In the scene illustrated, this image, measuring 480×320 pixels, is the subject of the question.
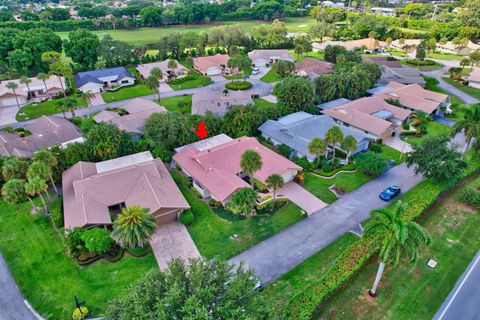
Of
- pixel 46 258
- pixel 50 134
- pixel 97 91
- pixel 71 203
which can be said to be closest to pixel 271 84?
pixel 97 91

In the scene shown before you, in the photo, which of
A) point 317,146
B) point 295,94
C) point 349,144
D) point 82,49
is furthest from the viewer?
point 82,49

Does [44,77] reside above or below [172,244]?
above

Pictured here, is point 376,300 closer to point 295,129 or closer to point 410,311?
point 410,311

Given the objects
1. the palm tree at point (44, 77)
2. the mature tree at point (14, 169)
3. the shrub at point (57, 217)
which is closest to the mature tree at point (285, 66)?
the palm tree at point (44, 77)

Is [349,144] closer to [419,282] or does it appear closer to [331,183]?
[331,183]

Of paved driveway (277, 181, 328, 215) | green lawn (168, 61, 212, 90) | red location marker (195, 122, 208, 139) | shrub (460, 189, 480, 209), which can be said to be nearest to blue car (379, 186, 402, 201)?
shrub (460, 189, 480, 209)

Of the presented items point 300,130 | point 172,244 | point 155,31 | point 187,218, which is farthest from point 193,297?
point 155,31

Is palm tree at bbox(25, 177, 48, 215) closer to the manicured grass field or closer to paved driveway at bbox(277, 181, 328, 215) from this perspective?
paved driveway at bbox(277, 181, 328, 215)
